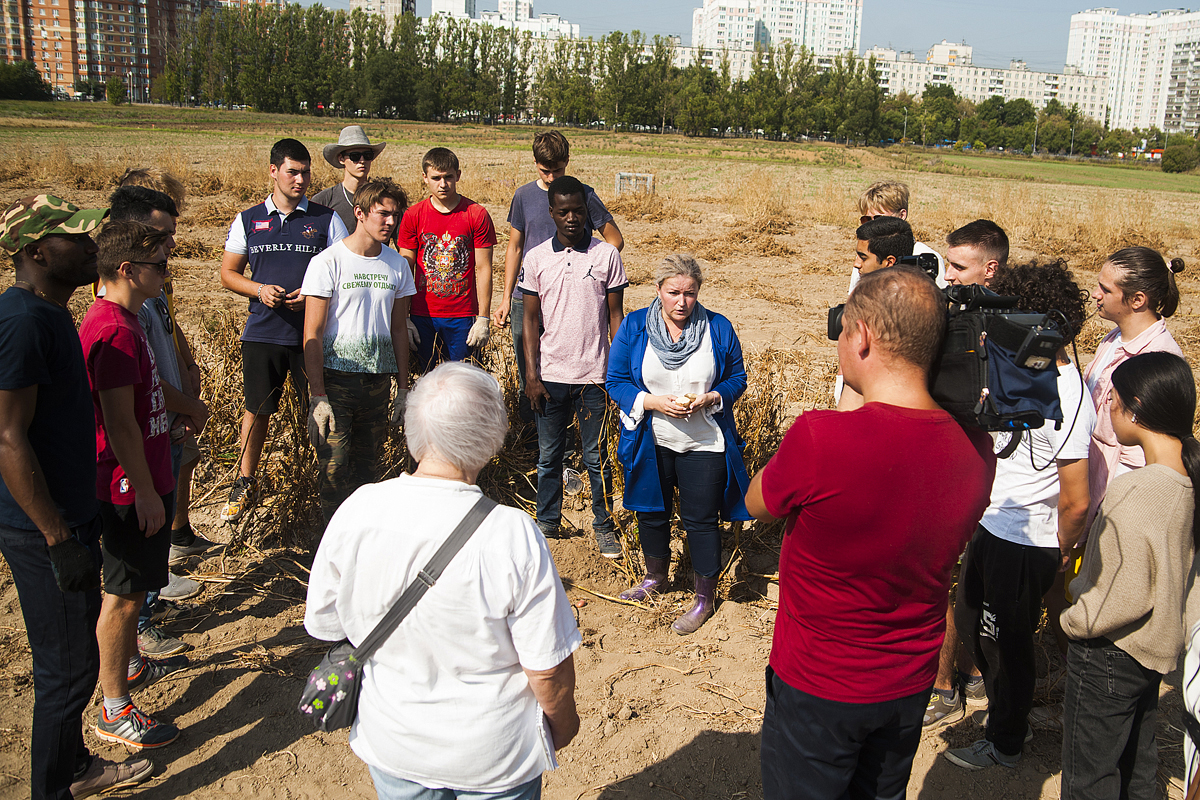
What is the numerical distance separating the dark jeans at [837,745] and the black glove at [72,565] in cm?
203

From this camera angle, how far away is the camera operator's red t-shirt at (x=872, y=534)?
1767 mm

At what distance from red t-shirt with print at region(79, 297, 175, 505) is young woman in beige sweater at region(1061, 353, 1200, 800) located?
3.11 m

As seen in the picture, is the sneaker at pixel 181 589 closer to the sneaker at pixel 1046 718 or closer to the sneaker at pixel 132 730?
the sneaker at pixel 132 730

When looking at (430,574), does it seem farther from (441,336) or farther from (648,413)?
(441,336)

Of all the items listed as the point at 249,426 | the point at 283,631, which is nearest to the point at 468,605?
the point at 283,631

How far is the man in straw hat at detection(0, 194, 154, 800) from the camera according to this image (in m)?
2.27

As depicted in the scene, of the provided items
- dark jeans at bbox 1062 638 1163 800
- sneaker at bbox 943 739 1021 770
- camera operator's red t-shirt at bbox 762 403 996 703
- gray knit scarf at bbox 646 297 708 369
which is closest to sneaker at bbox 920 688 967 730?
sneaker at bbox 943 739 1021 770

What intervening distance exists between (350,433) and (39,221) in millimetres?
2031

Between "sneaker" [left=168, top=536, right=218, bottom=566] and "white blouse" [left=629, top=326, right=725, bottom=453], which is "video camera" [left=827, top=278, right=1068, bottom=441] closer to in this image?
"white blouse" [left=629, top=326, right=725, bottom=453]

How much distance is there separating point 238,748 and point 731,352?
2661 millimetres

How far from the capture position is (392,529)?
1714 millimetres

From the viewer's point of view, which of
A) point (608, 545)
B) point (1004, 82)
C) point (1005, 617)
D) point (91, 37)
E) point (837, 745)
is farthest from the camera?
point (1004, 82)

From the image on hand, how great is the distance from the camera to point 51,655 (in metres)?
2.48

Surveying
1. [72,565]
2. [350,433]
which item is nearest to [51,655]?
[72,565]
